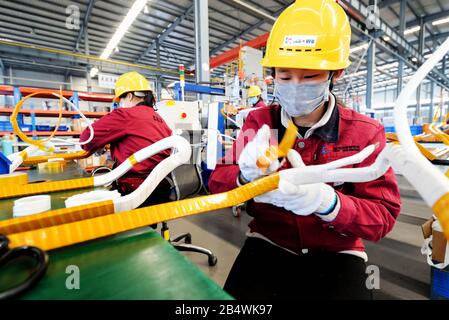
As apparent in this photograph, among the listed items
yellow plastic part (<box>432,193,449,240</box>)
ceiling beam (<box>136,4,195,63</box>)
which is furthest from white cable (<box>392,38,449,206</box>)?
ceiling beam (<box>136,4,195,63</box>)

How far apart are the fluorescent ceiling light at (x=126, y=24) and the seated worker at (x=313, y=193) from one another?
6000mm

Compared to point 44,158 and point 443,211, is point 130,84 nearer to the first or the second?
point 44,158

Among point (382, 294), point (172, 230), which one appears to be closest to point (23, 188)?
point (172, 230)

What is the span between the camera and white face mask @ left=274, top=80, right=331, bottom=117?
775 millimetres

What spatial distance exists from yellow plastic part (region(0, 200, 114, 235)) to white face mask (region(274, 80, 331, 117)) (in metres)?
0.66

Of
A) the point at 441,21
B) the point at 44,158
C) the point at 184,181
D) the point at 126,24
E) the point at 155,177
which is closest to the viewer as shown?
the point at 155,177

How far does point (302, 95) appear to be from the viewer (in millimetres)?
787

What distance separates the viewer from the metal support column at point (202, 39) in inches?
145

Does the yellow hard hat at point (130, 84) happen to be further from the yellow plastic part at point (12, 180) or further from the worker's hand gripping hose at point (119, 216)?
the worker's hand gripping hose at point (119, 216)

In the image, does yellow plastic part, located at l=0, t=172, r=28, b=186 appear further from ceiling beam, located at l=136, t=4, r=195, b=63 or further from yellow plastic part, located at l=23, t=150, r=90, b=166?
ceiling beam, located at l=136, t=4, r=195, b=63

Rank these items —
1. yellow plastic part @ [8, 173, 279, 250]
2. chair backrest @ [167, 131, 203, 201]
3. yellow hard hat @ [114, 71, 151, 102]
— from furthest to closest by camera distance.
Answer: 1. yellow hard hat @ [114, 71, 151, 102]
2. chair backrest @ [167, 131, 203, 201]
3. yellow plastic part @ [8, 173, 279, 250]

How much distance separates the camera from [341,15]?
0.78 m

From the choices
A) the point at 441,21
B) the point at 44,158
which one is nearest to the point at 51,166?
the point at 44,158

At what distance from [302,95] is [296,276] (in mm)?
644
